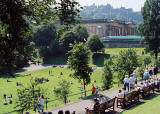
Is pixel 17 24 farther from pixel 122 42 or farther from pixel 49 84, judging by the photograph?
pixel 122 42

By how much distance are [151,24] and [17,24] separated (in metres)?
39.6

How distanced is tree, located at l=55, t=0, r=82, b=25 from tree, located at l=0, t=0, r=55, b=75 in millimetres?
502

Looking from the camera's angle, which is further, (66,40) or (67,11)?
(66,40)

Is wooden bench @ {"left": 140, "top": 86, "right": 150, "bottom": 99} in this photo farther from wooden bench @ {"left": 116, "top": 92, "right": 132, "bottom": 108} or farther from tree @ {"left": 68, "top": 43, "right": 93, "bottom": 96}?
tree @ {"left": 68, "top": 43, "right": 93, "bottom": 96}

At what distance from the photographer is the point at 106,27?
118125 millimetres

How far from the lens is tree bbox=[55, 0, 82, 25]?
37.5 ft

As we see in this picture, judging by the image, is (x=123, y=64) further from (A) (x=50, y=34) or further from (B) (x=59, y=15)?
(A) (x=50, y=34)

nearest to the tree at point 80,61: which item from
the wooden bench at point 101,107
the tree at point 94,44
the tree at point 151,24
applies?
the wooden bench at point 101,107

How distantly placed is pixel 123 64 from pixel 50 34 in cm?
5899

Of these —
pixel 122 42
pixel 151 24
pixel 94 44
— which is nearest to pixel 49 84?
pixel 151 24

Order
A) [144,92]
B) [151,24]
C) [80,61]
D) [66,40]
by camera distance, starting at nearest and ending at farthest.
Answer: [144,92] < [80,61] < [151,24] < [66,40]

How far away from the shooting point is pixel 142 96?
1936 cm

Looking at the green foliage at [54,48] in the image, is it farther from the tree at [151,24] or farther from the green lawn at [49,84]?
the tree at [151,24]

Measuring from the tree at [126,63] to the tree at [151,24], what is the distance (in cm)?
1670
